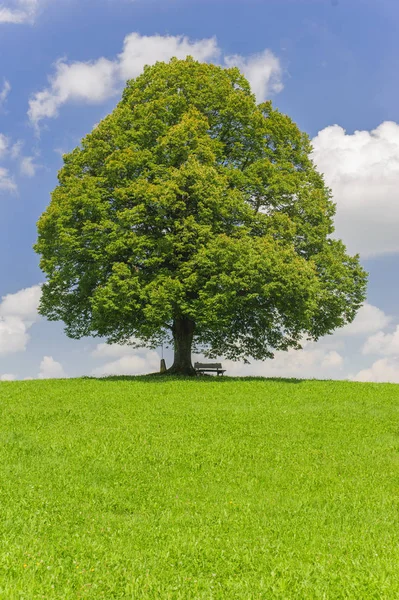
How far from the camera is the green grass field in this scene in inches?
330

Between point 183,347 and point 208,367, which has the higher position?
point 183,347

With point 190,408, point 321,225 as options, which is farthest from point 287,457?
point 321,225

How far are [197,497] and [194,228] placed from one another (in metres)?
17.9

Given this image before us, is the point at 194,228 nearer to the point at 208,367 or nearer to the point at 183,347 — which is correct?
the point at 183,347

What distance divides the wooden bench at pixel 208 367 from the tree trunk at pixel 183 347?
83.2 inches

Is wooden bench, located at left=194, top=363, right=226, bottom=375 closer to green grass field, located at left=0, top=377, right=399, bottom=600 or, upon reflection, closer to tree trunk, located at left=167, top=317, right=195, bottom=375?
tree trunk, located at left=167, top=317, right=195, bottom=375

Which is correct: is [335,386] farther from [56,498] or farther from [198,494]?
[56,498]

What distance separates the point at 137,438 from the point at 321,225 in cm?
1970

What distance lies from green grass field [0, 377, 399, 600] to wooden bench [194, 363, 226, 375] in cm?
1054

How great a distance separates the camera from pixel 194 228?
2852 centimetres

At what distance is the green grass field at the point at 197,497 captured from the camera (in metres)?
8.38

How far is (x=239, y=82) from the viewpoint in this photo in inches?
1329

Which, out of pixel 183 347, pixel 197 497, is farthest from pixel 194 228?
pixel 197 497

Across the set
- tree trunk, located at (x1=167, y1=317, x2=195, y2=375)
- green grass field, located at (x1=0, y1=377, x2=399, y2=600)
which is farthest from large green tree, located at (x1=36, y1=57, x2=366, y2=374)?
green grass field, located at (x1=0, y1=377, x2=399, y2=600)
